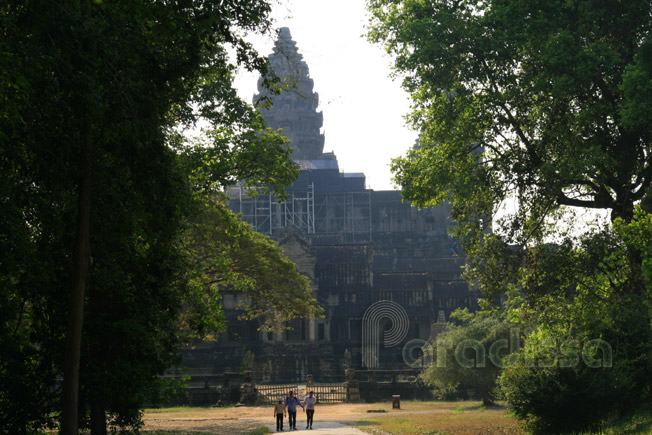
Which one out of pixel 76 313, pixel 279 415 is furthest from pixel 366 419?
pixel 76 313

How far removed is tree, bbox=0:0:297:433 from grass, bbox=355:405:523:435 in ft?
35.5

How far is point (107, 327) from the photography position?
13.4m

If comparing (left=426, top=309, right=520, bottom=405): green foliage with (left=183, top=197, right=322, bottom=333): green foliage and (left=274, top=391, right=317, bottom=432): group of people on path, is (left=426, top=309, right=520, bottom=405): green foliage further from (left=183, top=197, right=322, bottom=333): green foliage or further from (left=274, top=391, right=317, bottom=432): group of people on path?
(left=274, top=391, right=317, bottom=432): group of people on path

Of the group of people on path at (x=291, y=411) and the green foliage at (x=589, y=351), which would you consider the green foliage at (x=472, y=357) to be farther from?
the green foliage at (x=589, y=351)

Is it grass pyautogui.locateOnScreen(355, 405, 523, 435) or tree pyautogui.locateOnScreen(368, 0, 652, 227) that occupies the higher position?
tree pyautogui.locateOnScreen(368, 0, 652, 227)

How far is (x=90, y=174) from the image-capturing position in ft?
38.3

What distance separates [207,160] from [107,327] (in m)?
11.5

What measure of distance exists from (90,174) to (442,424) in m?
16.8

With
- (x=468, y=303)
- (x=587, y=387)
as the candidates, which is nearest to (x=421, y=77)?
(x=587, y=387)

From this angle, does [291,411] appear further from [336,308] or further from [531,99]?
[336,308]

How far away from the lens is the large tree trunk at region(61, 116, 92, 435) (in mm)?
11281

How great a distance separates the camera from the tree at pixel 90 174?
9.71m

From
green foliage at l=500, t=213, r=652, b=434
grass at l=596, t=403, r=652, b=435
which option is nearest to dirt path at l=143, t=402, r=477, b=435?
green foliage at l=500, t=213, r=652, b=434

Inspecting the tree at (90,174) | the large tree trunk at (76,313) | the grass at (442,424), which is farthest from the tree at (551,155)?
the large tree trunk at (76,313)
